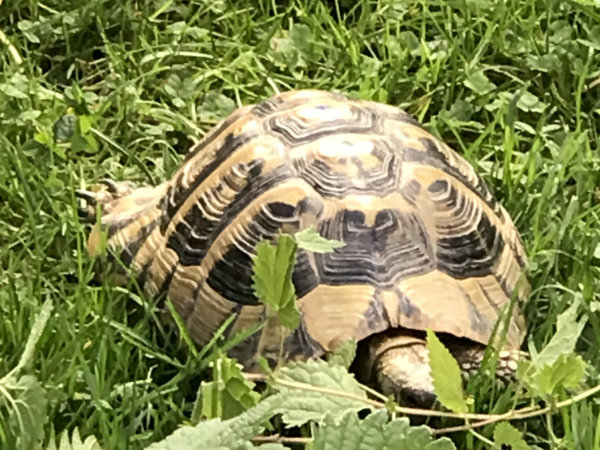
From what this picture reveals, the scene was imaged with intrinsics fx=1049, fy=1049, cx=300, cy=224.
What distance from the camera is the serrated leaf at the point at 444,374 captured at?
40.3 inches

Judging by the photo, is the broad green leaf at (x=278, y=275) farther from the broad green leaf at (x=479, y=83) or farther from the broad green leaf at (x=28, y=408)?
the broad green leaf at (x=479, y=83)

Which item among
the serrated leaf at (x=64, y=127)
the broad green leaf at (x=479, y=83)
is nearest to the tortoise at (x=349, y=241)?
the serrated leaf at (x=64, y=127)

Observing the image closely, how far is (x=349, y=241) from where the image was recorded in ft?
4.45

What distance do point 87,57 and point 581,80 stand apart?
3.36ft

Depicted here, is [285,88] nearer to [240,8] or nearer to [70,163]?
[240,8]

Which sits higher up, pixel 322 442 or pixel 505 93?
pixel 322 442

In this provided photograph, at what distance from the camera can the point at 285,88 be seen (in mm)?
2135

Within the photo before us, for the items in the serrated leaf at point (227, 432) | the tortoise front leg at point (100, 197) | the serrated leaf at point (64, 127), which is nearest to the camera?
the serrated leaf at point (227, 432)

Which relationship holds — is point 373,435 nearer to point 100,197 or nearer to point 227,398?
point 227,398

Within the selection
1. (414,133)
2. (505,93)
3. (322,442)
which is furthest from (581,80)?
(322,442)

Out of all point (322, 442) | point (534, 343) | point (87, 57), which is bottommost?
point (534, 343)

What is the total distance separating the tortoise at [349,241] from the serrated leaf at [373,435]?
1.37 feet

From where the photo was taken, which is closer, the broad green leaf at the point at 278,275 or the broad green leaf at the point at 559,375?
the broad green leaf at the point at 278,275

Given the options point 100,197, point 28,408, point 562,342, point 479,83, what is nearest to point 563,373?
point 562,342
